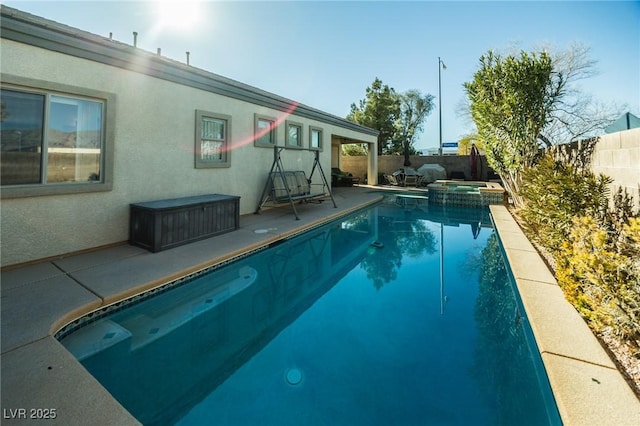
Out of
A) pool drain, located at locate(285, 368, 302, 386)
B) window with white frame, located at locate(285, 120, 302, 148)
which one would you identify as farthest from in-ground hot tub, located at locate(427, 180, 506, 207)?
pool drain, located at locate(285, 368, 302, 386)

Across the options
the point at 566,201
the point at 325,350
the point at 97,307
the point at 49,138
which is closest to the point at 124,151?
the point at 49,138

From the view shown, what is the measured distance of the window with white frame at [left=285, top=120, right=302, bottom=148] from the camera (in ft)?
32.6

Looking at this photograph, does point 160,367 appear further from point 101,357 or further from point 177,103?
point 177,103

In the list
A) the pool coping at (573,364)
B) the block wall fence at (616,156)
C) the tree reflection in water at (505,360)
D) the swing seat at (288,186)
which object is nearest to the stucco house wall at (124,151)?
the swing seat at (288,186)

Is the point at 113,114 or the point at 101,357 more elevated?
the point at 113,114

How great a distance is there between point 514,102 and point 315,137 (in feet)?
22.1

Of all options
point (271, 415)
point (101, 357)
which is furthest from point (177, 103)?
point (271, 415)

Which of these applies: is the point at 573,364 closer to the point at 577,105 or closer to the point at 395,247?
the point at 395,247

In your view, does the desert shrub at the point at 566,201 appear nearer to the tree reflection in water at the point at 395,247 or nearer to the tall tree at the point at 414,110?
the tree reflection in water at the point at 395,247

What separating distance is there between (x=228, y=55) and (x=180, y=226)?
7.27m

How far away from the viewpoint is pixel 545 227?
4.90 m

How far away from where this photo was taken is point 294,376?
2.59 meters

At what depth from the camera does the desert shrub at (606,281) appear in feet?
7.72

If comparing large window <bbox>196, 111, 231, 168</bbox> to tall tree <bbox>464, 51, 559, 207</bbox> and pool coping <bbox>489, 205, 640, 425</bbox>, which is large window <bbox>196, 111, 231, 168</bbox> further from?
tall tree <bbox>464, 51, 559, 207</bbox>
